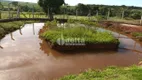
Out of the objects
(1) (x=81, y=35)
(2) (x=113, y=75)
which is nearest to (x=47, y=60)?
(1) (x=81, y=35)

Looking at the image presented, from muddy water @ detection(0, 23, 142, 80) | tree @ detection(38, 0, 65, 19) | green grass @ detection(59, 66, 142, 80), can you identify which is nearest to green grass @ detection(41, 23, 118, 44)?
muddy water @ detection(0, 23, 142, 80)

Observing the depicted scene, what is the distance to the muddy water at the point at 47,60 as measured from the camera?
684 cm

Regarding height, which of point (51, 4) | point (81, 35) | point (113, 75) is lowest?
point (113, 75)

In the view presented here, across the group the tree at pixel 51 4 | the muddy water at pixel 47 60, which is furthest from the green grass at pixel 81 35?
the tree at pixel 51 4

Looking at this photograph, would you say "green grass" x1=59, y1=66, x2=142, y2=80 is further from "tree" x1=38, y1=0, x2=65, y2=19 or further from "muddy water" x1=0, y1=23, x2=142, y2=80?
"tree" x1=38, y1=0, x2=65, y2=19

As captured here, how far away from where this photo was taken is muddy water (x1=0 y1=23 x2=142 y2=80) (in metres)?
6.84

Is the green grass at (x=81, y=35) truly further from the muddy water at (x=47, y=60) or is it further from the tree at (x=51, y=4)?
the tree at (x=51, y=4)

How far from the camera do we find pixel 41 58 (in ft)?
28.5

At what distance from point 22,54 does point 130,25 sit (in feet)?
39.7

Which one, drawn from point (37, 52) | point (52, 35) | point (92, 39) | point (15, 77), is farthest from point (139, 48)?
point (15, 77)

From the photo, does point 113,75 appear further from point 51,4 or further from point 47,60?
point 51,4

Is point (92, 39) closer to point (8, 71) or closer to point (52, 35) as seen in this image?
point (52, 35)

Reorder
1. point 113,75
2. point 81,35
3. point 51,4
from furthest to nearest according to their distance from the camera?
1. point 51,4
2. point 81,35
3. point 113,75

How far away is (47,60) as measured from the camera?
848 centimetres
